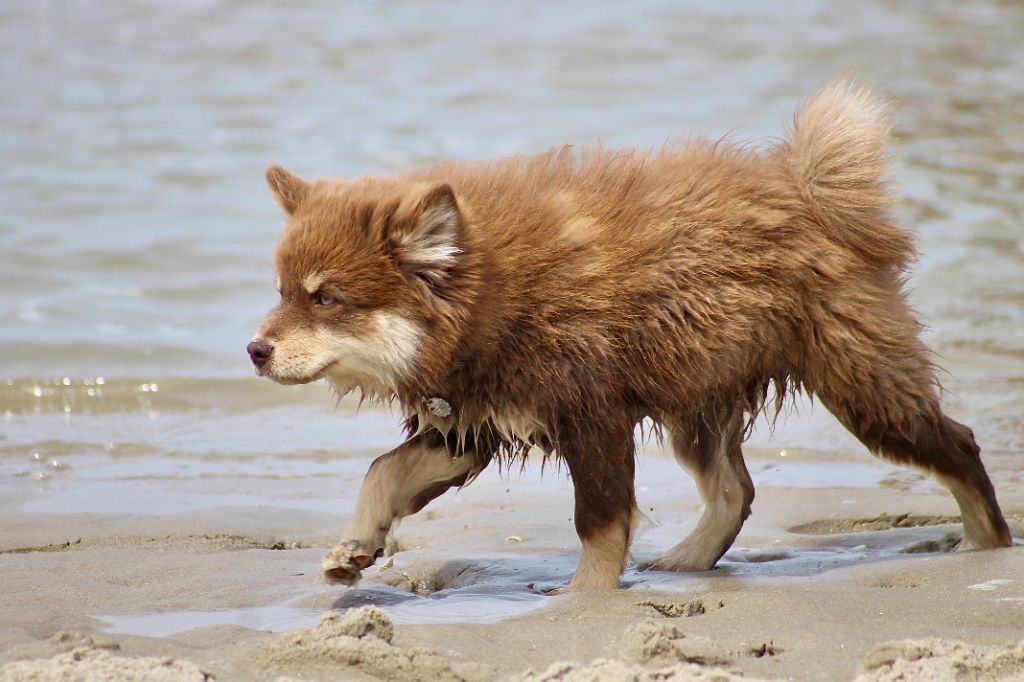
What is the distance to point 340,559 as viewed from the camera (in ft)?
18.0

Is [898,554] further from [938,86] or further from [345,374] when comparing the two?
[938,86]

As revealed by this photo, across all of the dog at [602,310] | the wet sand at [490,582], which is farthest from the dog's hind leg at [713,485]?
the dog at [602,310]

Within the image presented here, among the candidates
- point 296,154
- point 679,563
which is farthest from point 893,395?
point 296,154

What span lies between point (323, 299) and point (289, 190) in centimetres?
58

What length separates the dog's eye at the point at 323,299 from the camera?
5.38 metres

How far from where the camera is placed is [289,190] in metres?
5.71

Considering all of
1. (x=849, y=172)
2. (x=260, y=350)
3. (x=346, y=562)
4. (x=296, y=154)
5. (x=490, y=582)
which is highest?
(x=296, y=154)

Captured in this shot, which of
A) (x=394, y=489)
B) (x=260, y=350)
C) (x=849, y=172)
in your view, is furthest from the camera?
(x=849, y=172)

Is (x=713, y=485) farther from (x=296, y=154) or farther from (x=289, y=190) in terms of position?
(x=296, y=154)

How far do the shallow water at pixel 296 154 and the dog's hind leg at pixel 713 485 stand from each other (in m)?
1.23

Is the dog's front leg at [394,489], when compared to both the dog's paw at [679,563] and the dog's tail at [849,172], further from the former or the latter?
the dog's tail at [849,172]

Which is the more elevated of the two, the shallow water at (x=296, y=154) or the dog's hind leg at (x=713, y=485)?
the shallow water at (x=296, y=154)

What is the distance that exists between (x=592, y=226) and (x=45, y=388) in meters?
5.45

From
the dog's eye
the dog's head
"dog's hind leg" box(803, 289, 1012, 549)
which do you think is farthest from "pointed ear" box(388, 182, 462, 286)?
"dog's hind leg" box(803, 289, 1012, 549)
